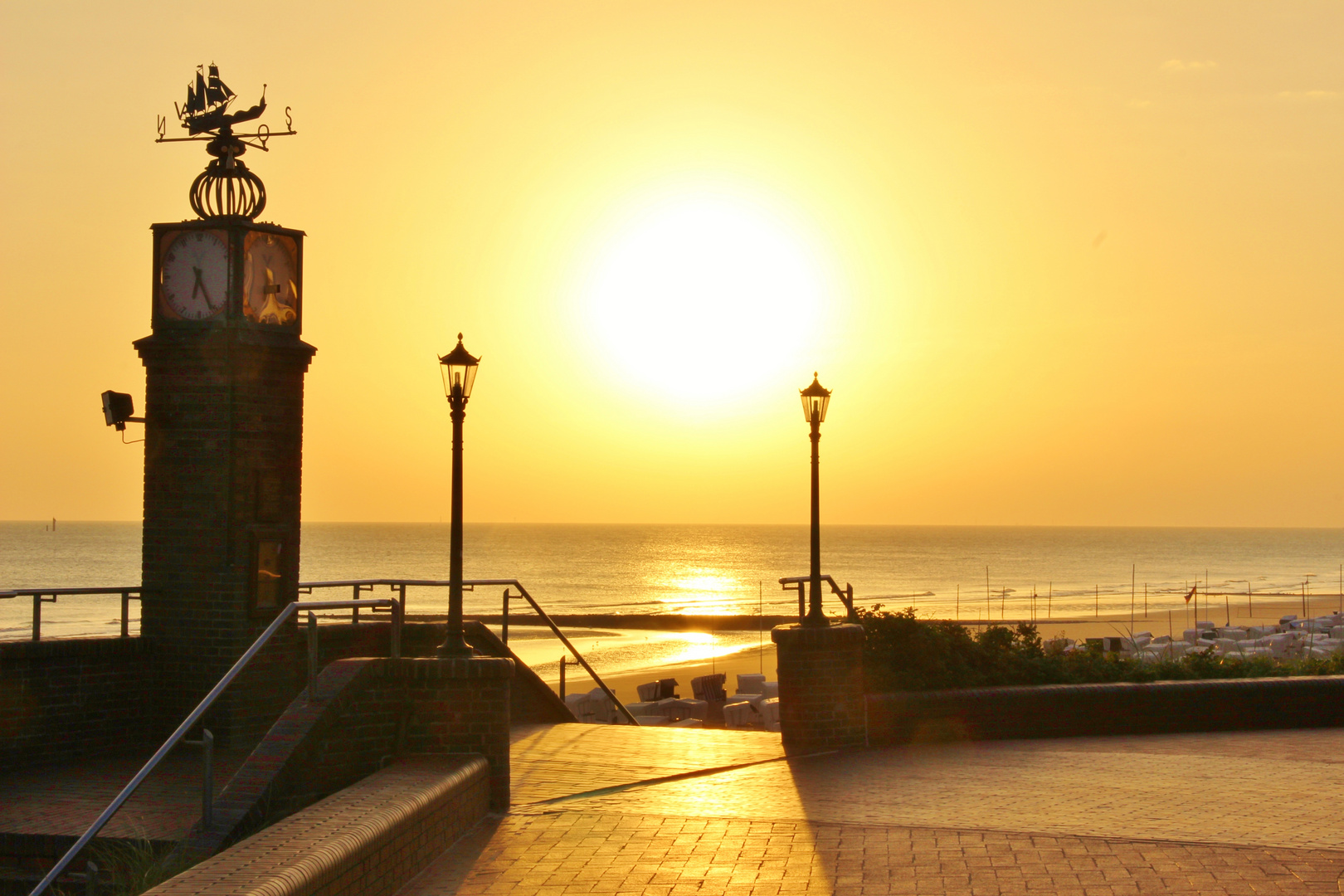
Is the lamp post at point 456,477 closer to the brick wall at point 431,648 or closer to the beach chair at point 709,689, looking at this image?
the brick wall at point 431,648

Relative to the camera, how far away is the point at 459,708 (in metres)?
8.91

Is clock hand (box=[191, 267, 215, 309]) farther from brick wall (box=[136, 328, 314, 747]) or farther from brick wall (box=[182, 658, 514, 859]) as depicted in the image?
brick wall (box=[182, 658, 514, 859])

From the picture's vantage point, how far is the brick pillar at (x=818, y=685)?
11727mm

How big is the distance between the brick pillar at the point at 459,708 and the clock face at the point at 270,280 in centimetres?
446

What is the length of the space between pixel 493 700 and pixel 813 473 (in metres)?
4.64

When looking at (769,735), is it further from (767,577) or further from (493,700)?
(767,577)

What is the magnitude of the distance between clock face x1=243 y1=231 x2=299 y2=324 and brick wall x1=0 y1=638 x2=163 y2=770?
129 inches

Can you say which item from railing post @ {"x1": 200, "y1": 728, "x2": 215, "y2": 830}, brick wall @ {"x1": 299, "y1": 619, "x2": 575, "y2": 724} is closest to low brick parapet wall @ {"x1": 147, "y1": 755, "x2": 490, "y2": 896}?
railing post @ {"x1": 200, "y1": 728, "x2": 215, "y2": 830}

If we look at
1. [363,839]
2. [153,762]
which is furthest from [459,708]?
[363,839]

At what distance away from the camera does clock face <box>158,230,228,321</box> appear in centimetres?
1160

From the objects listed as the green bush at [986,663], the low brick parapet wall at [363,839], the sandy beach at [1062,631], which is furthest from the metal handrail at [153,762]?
the sandy beach at [1062,631]

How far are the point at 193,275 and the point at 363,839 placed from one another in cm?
720

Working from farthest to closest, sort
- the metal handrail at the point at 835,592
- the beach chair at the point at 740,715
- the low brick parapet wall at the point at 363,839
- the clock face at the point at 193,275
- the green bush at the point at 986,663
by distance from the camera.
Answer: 1. the beach chair at the point at 740,715
2. the green bush at the point at 986,663
3. the metal handrail at the point at 835,592
4. the clock face at the point at 193,275
5. the low brick parapet wall at the point at 363,839

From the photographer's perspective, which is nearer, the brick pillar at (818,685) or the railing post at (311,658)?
the railing post at (311,658)
